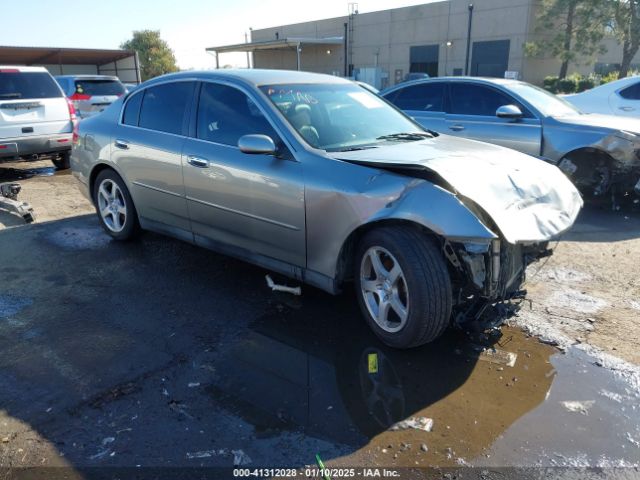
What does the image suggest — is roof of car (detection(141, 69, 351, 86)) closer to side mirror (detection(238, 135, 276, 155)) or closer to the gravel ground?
side mirror (detection(238, 135, 276, 155))

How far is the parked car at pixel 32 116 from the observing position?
8820 millimetres

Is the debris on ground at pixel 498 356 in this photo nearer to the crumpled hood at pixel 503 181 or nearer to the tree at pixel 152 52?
the crumpled hood at pixel 503 181

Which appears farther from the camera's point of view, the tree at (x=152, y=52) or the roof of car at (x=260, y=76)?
the tree at (x=152, y=52)

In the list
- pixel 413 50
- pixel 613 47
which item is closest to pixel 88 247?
pixel 413 50

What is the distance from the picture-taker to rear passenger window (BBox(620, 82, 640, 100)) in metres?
9.69

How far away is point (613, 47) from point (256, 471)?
4963cm

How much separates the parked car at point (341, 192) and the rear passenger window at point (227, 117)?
12 millimetres

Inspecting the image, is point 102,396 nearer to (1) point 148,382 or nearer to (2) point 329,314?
(1) point 148,382

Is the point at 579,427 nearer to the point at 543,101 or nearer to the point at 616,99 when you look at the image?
the point at 543,101

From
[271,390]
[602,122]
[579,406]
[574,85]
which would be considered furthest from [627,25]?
[271,390]

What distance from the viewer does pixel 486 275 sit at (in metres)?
3.24

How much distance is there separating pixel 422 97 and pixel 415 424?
6.23m

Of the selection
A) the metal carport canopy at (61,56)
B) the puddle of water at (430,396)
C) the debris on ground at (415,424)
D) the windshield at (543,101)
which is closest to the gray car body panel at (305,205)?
the puddle of water at (430,396)

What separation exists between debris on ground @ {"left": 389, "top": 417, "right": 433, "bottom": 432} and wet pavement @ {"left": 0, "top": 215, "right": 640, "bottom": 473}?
0.02 metres
